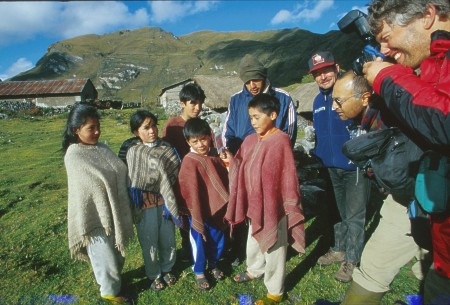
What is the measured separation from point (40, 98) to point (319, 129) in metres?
49.8

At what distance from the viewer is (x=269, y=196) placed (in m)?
2.93

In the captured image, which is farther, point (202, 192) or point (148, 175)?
point (202, 192)

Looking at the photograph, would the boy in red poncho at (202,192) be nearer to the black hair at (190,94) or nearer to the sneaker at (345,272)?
the black hair at (190,94)

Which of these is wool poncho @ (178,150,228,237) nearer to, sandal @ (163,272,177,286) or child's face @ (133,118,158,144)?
child's face @ (133,118,158,144)

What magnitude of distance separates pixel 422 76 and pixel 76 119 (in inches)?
118

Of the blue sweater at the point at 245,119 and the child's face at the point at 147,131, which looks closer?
the child's face at the point at 147,131

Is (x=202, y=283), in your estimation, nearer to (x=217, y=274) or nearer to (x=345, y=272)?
(x=217, y=274)

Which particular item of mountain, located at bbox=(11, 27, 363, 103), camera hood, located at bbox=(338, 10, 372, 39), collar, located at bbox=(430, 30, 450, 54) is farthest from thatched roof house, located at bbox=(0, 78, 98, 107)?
collar, located at bbox=(430, 30, 450, 54)

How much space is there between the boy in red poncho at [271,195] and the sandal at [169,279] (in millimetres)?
1147

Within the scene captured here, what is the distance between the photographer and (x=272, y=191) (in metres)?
2.93

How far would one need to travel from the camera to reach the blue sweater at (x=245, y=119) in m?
3.79

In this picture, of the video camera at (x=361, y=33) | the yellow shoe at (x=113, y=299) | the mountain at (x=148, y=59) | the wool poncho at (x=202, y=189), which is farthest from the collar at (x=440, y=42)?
the mountain at (x=148, y=59)

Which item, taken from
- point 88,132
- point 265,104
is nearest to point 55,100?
point 88,132

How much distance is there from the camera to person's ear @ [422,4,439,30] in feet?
5.45
